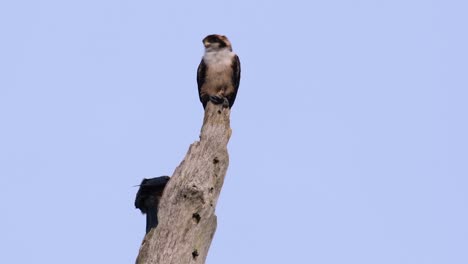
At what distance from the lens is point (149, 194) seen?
783cm

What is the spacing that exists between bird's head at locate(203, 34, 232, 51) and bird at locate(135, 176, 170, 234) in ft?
13.6

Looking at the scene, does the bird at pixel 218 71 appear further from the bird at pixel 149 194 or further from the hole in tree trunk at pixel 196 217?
the hole in tree trunk at pixel 196 217

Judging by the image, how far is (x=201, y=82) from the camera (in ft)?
37.8

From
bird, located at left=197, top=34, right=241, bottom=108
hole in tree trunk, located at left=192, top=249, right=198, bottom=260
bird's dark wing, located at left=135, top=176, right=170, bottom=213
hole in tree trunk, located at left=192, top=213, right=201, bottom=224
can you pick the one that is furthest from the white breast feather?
hole in tree trunk, located at left=192, top=249, right=198, bottom=260

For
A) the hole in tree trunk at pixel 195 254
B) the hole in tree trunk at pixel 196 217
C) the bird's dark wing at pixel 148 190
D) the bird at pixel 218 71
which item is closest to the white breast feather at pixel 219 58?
the bird at pixel 218 71

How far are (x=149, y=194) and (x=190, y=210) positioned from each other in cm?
97

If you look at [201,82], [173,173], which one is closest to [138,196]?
[173,173]

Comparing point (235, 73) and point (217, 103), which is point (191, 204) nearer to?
point (217, 103)

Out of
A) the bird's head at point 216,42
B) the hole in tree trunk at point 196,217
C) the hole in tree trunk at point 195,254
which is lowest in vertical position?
the hole in tree trunk at point 195,254

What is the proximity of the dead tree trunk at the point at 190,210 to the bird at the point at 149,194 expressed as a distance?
0.55 m

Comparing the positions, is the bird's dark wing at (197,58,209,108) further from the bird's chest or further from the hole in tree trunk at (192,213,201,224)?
the hole in tree trunk at (192,213,201,224)

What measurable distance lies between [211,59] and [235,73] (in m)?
0.39

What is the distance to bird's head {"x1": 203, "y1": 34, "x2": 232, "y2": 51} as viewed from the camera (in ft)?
38.2

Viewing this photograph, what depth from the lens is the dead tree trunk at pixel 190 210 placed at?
678cm
